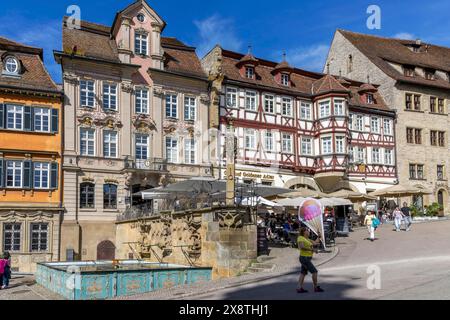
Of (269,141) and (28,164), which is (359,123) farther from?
(28,164)

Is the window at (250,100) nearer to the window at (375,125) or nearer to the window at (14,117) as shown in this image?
the window at (375,125)

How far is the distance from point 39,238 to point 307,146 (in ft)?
61.6

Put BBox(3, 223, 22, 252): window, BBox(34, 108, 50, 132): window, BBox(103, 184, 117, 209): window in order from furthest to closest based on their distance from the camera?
BBox(103, 184, 117, 209): window
BBox(34, 108, 50, 132): window
BBox(3, 223, 22, 252): window

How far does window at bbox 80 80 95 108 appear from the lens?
33.2 metres

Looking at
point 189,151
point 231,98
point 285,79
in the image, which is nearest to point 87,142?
point 189,151

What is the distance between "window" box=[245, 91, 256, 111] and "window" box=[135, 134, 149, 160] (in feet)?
23.8

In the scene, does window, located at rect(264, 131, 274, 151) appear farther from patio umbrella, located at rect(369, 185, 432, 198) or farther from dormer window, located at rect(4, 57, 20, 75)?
dormer window, located at rect(4, 57, 20, 75)

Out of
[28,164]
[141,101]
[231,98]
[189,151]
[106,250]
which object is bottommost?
[106,250]

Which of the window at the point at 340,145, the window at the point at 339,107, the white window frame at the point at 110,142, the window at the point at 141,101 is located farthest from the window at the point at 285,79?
the white window frame at the point at 110,142

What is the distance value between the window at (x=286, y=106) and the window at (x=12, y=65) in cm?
1713

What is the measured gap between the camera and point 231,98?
1480 inches

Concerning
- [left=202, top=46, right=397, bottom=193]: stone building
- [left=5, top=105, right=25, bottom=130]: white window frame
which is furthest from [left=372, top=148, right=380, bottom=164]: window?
[left=5, top=105, right=25, bottom=130]: white window frame
